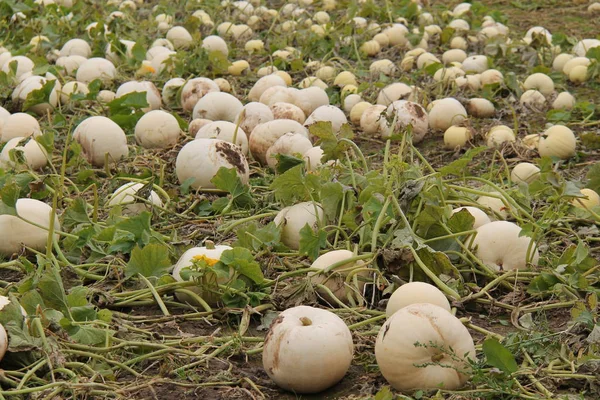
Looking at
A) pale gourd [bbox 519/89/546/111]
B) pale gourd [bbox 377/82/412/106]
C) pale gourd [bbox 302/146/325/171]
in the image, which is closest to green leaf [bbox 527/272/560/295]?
pale gourd [bbox 302/146/325/171]

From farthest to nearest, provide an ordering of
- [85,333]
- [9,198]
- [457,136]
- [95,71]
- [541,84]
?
[95,71]
[541,84]
[457,136]
[9,198]
[85,333]

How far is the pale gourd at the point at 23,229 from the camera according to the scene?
3.37m

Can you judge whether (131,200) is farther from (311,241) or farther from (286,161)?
(311,241)

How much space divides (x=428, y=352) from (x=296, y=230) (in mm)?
1082

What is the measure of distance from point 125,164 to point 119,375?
196 cm

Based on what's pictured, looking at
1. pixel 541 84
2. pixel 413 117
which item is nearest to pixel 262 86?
pixel 413 117

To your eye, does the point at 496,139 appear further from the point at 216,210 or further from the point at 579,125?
the point at 216,210

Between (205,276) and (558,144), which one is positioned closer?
(205,276)

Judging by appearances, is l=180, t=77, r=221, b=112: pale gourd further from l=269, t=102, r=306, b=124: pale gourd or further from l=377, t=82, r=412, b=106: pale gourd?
l=377, t=82, r=412, b=106: pale gourd

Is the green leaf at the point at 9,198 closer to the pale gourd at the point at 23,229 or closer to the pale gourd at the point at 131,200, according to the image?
the pale gourd at the point at 23,229

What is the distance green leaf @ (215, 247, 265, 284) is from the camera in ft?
9.58

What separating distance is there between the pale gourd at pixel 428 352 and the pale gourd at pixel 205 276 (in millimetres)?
746

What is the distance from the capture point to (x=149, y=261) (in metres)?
3.12

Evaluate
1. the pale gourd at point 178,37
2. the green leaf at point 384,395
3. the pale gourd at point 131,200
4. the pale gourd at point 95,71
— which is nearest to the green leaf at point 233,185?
the pale gourd at point 131,200
